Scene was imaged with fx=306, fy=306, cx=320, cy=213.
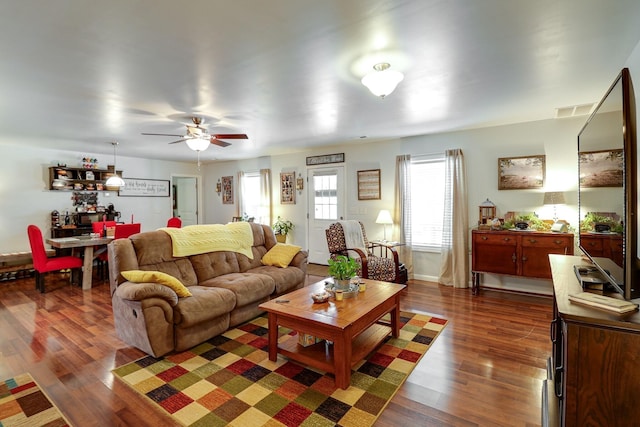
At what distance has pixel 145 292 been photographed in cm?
251

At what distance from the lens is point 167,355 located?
270 cm

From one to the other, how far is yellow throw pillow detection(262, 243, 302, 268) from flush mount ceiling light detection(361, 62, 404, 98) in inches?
96.7

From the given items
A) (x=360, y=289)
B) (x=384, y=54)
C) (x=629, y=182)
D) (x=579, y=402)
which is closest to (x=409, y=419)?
(x=579, y=402)

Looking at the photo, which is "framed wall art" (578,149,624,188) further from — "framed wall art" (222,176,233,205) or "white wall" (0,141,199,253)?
"white wall" (0,141,199,253)

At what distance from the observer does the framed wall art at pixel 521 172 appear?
4203 mm

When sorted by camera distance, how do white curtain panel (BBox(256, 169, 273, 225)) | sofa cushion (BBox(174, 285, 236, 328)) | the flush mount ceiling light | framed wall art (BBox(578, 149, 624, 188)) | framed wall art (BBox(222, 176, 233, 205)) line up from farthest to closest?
framed wall art (BBox(222, 176, 233, 205)) → white curtain panel (BBox(256, 169, 273, 225)) → sofa cushion (BBox(174, 285, 236, 328)) → the flush mount ceiling light → framed wall art (BBox(578, 149, 624, 188))

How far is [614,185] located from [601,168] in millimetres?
275

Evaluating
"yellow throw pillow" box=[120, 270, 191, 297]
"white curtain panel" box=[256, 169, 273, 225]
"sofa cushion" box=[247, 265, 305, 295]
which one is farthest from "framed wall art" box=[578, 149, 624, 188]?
"white curtain panel" box=[256, 169, 273, 225]

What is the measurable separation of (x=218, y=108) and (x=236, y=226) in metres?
1.57

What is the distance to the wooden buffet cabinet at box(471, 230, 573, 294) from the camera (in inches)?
150

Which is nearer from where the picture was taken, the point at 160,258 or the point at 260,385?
the point at 260,385

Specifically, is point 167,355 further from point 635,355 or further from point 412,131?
point 412,131

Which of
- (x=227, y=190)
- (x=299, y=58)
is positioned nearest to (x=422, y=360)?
(x=299, y=58)

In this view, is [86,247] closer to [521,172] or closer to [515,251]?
[515,251]
